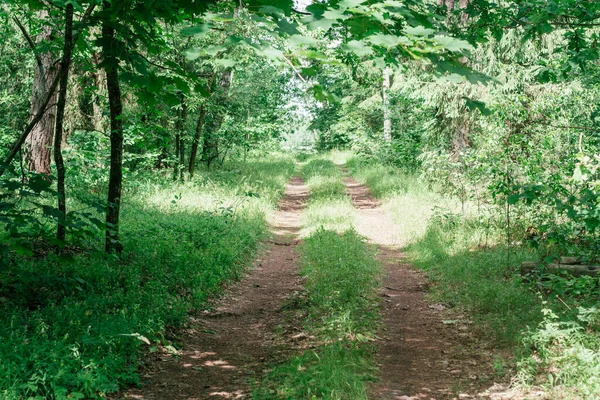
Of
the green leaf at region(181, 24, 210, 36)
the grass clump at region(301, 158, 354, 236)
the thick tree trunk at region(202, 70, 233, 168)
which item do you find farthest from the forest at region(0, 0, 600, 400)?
the thick tree trunk at region(202, 70, 233, 168)

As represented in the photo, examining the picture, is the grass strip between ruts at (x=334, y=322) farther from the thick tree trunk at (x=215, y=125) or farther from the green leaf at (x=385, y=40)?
the thick tree trunk at (x=215, y=125)

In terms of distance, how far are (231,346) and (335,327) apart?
4.28 feet

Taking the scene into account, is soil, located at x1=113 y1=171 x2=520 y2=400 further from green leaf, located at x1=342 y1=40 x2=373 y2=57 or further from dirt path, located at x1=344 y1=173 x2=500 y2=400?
green leaf, located at x1=342 y1=40 x2=373 y2=57

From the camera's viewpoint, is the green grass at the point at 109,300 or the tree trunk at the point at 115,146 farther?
the tree trunk at the point at 115,146

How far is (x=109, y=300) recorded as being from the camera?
5879 millimetres

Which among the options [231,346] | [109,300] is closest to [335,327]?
[231,346]

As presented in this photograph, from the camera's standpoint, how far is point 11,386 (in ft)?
12.5

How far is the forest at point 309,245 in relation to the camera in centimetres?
400

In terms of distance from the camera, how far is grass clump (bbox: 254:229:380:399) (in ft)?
15.2

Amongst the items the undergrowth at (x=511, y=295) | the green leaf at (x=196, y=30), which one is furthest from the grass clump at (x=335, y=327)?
the green leaf at (x=196, y=30)

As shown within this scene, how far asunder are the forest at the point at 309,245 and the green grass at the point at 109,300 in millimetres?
32

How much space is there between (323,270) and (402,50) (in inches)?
228

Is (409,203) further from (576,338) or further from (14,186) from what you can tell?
(14,186)

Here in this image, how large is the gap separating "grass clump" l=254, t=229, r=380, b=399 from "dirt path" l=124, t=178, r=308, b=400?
1.22 ft
